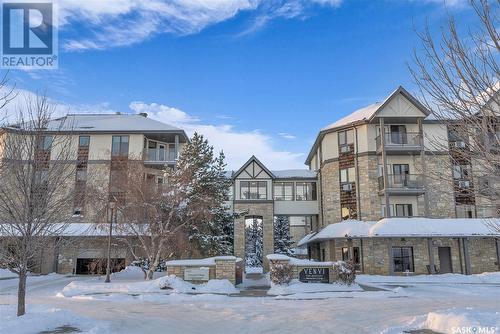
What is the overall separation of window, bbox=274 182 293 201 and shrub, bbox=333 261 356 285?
19128mm

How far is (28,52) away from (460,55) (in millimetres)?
10806

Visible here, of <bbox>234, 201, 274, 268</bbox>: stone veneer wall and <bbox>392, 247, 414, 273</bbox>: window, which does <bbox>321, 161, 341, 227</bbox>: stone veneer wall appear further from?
<bbox>234, 201, 274, 268</bbox>: stone veneer wall

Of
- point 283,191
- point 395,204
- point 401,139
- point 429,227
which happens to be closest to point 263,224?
point 283,191

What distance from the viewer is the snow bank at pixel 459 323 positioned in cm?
780

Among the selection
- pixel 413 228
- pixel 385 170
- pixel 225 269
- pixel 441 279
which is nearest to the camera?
pixel 225 269

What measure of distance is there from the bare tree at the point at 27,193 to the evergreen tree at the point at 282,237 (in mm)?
36748

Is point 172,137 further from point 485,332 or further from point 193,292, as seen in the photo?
point 485,332

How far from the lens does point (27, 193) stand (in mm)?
9492

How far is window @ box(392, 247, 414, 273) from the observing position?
2891 cm

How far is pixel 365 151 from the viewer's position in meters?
31.4

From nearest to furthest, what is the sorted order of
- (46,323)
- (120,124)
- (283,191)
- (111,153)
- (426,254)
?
1. (46,323)
2. (426,254)
3. (111,153)
4. (120,124)
5. (283,191)

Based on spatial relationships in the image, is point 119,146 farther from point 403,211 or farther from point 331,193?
point 403,211

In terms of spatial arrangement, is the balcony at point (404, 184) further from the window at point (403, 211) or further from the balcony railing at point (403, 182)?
the window at point (403, 211)

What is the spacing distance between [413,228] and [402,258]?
9.52ft
